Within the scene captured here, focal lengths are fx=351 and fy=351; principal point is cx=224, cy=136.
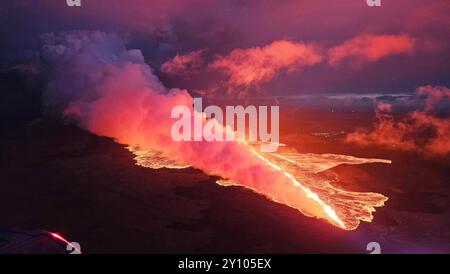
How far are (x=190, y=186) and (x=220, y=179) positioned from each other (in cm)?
300

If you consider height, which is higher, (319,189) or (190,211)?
(319,189)

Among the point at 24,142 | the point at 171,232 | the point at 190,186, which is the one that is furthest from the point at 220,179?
the point at 24,142

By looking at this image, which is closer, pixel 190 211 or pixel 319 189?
pixel 190 211

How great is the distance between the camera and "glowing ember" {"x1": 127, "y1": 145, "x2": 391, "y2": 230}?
23.0 meters

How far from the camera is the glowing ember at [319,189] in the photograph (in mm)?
22953

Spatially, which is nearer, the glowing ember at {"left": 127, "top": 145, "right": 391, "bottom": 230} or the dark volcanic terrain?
the dark volcanic terrain

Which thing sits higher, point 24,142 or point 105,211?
point 24,142

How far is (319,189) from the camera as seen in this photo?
27.1m

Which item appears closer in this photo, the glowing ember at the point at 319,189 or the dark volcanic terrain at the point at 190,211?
the dark volcanic terrain at the point at 190,211
